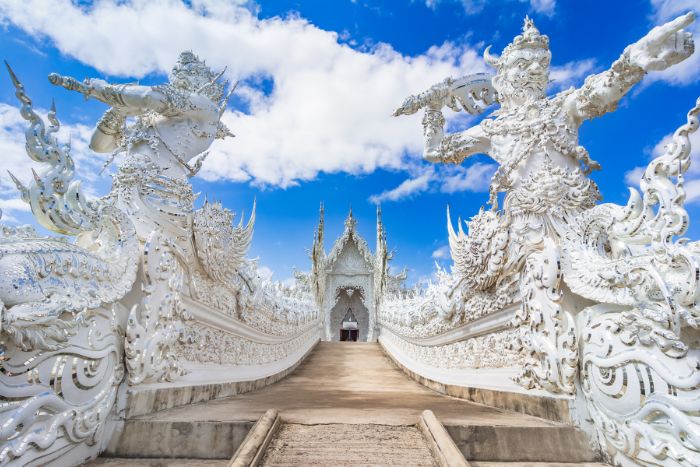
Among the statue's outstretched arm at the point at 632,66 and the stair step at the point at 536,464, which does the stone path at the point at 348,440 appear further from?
the statue's outstretched arm at the point at 632,66

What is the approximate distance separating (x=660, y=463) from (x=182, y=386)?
2888 mm

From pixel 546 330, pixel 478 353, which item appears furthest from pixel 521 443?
pixel 478 353

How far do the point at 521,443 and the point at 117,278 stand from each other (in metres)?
2.57

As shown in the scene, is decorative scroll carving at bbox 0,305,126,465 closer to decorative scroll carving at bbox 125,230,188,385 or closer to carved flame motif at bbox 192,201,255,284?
decorative scroll carving at bbox 125,230,188,385

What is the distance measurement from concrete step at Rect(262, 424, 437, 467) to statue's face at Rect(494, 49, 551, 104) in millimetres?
3047

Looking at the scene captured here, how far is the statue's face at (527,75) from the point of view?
351cm

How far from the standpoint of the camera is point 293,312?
24.9 ft

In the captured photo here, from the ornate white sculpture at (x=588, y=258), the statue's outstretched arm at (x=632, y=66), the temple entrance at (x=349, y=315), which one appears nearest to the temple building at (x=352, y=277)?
the temple entrance at (x=349, y=315)

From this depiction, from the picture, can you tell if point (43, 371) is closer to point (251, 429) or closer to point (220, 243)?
point (251, 429)

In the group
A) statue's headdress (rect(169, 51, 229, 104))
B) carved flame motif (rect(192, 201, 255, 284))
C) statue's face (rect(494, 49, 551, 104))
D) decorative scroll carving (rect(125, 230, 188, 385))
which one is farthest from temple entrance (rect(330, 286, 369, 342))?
decorative scroll carving (rect(125, 230, 188, 385))

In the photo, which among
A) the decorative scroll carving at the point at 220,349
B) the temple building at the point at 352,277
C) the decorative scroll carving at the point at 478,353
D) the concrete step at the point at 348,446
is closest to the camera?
the concrete step at the point at 348,446

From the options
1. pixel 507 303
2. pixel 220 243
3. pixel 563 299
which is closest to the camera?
pixel 563 299

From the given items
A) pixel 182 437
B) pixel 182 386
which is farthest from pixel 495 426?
pixel 182 386

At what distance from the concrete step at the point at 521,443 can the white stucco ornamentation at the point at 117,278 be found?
197 centimetres
